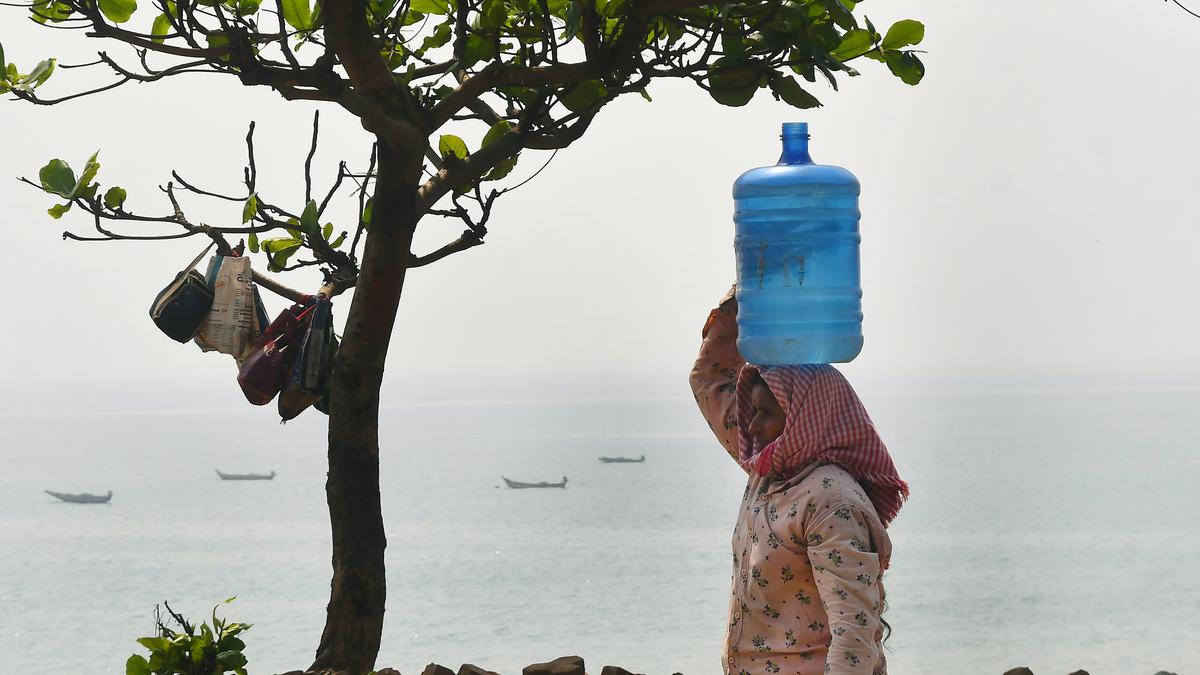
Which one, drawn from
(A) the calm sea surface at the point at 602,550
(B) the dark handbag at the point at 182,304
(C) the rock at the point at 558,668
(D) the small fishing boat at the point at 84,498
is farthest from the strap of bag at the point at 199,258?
(D) the small fishing boat at the point at 84,498

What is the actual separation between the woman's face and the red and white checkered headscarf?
0.03m

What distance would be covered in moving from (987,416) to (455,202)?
133ft

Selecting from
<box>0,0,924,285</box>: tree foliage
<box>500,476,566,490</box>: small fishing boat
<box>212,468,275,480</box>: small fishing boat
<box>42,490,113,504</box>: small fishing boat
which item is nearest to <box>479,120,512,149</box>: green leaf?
<box>0,0,924,285</box>: tree foliage

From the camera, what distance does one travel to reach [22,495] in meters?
30.6

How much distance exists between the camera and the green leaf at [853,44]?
3010mm

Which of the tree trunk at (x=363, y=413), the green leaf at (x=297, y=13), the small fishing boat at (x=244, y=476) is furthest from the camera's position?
the small fishing boat at (x=244, y=476)

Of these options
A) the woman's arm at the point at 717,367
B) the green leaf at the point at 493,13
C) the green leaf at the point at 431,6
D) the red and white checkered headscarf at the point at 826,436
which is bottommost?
the red and white checkered headscarf at the point at 826,436

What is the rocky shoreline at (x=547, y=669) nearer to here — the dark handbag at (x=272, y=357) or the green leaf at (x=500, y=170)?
the dark handbag at (x=272, y=357)

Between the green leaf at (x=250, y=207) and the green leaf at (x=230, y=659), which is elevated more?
the green leaf at (x=250, y=207)

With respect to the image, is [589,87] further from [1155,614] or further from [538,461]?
[538,461]

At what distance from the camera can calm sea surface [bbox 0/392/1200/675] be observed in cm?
1377

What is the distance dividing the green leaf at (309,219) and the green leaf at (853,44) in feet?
4.03

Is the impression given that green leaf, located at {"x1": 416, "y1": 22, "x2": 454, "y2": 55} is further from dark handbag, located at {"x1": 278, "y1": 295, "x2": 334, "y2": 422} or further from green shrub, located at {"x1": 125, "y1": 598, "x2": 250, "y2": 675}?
green shrub, located at {"x1": 125, "y1": 598, "x2": 250, "y2": 675}

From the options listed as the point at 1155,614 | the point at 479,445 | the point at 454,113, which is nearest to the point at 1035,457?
the point at 1155,614
